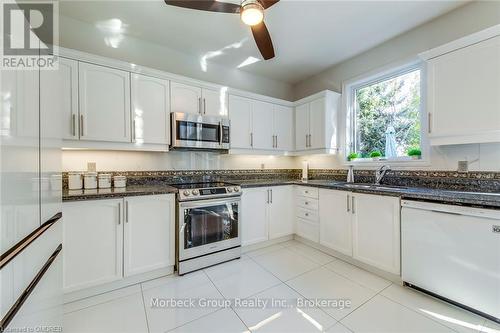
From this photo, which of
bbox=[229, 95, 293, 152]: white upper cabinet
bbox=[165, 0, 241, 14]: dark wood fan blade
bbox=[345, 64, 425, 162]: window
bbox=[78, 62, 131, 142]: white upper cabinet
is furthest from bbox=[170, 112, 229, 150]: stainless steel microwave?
bbox=[345, 64, 425, 162]: window

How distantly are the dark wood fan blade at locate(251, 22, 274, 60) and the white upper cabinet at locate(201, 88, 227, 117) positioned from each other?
2.94ft

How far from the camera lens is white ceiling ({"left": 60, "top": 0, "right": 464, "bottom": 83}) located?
2.08 metres

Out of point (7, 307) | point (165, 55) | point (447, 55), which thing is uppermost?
point (165, 55)

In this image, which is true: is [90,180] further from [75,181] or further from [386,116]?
[386,116]

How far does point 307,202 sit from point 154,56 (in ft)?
9.50

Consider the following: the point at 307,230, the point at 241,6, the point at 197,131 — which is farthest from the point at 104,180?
the point at 307,230

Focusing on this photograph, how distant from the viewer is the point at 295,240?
10.4 ft

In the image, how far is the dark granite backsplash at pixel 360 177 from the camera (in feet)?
6.39

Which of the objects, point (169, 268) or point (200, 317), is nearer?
point (200, 317)

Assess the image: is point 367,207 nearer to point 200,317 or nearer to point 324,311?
point 324,311

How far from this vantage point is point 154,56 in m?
2.75

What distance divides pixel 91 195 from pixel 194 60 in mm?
2282

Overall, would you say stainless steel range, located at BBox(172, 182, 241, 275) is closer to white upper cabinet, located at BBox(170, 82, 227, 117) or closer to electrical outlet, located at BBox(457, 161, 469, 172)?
white upper cabinet, located at BBox(170, 82, 227, 117)

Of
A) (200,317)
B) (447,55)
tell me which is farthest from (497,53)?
(200,317)
